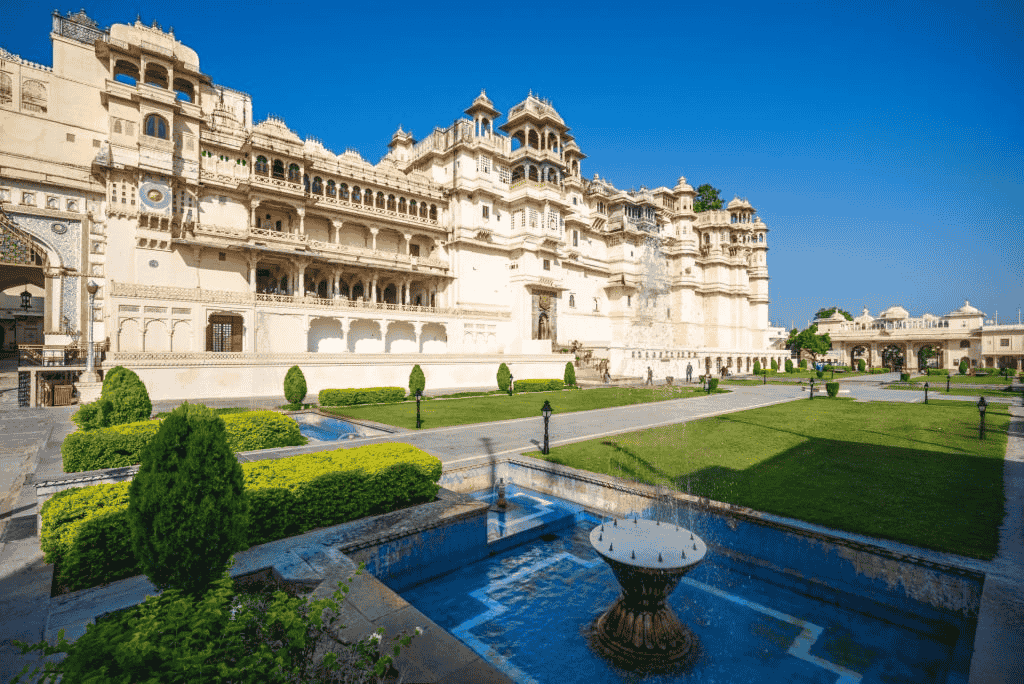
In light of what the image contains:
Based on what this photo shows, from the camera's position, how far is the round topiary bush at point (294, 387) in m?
21.0

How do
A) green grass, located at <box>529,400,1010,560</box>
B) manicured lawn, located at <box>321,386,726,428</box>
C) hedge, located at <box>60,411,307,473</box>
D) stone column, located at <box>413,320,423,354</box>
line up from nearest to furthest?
1. green grass, located at <box>529,400,1010,560</box>
2. hedge, located at <box>60,411,307,473</box>
3. manicured lawn, located at <box>321,386,726,428</box>
4. stone column, located at <box>413,320,423,354</box>

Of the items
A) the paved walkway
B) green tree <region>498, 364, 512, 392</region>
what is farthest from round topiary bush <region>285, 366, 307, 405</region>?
green tree <region>498, 364, 512, 392</region>

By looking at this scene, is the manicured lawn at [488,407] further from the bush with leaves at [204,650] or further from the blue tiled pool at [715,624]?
the bush with leaves at [204,650]

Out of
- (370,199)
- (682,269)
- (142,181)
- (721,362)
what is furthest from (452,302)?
(721,362)

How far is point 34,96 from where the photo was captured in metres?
26.4

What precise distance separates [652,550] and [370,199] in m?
36.9

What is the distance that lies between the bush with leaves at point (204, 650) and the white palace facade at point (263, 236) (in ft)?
76.7

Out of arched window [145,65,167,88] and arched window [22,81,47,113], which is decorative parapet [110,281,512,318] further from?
arched window [145,65,167,88]

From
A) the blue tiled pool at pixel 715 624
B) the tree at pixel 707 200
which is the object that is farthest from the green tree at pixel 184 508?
the tree at pixel 707 200

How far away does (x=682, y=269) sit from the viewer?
5794 centimetres

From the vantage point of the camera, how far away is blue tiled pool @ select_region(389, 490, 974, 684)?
5102 millimetres

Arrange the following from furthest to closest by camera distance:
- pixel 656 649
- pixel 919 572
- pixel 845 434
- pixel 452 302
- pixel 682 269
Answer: pixel 682 269, pixel 452 302, pixel 845 434, pixel 919 572, pixel 656 649

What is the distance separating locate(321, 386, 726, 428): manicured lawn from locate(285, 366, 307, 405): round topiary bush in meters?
1.20

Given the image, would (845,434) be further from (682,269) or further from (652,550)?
(682,269)
